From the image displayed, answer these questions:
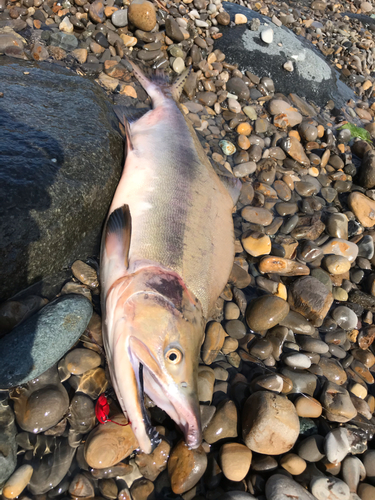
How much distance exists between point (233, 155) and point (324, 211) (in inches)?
66.5

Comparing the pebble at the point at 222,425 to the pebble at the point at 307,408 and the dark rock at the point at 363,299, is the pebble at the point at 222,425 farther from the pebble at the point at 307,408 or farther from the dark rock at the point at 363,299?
the dark rock at the point at 363,299

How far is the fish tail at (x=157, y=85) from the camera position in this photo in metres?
4.73

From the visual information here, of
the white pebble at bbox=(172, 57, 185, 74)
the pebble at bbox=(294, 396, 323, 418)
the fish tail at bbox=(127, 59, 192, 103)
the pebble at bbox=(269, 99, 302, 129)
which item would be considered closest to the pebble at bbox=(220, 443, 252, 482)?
the pebble at bbox=(294, 396, 323, 418)

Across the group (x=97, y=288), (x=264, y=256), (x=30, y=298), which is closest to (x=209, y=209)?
(x=264, y=256)

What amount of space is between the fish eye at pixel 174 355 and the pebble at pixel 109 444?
0.63 m

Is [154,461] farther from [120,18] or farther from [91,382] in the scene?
[120,18]

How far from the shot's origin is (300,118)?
636 centimetres

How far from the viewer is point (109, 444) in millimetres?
2502

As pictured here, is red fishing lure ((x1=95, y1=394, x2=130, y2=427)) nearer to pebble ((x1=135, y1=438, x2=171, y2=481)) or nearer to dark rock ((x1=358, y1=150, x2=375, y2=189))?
pebble ((x1=135, y1=438, x2=171, y2=481))

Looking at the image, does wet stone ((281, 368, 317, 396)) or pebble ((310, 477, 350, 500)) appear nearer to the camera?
pebble ((310, 477, 350, 500))

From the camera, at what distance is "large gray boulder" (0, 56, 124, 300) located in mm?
2793

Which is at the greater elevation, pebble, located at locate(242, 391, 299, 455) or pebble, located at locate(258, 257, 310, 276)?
pebble, located at locate(258, 257, 310, 276)

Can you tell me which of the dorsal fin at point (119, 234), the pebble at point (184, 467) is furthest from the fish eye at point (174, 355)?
the dorsal fin at point (119, 234)

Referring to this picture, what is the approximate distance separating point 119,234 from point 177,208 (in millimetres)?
656
